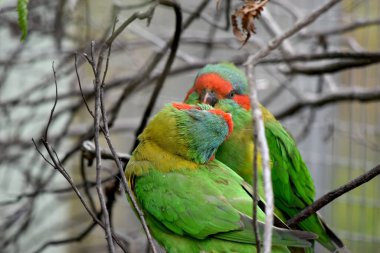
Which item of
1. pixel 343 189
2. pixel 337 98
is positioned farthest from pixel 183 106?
pixel 337 98

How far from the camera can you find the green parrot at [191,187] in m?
1.85

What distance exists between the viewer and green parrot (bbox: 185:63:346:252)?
2291 millimetres

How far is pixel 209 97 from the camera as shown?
2297 mm

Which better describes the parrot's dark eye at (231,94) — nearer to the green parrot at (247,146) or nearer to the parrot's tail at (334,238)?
the green parrot at (247,146)

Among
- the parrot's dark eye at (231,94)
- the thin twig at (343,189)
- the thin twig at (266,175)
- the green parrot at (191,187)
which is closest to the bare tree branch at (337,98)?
the parrot's dark eye at (231,94)

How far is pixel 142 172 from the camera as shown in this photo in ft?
6.47

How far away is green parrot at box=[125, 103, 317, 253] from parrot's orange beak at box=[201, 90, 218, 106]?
0.28 m

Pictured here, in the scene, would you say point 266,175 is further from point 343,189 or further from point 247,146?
point 247,146

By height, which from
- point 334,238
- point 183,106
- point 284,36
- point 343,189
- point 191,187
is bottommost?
point 334,238

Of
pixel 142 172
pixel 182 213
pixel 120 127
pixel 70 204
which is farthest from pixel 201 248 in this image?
pixel 70 204

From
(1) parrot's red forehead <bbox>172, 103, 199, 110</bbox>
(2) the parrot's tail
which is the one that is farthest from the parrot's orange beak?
(2) the parrot's tail

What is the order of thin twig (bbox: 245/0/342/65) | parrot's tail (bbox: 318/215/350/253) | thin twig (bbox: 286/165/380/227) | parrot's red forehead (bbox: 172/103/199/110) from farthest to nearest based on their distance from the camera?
1. parrot's tail (bbox: 318/215/350/253)
2. parrot's red forehead (bbox: 172/103/199/110)
3. thin twig (bbox: 245/0/342/65)
4. thin twig (bbox: 286/165/380/227)

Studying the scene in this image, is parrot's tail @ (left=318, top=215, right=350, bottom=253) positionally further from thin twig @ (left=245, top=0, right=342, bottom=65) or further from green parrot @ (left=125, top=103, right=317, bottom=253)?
thin twig @ (left=245, top=0, right=342, bottom=65)

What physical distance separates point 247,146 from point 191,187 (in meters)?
0.45
